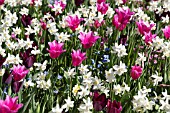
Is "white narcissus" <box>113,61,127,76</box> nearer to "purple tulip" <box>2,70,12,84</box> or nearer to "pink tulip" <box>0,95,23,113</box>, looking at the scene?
"purple tulip" <box>2,70,12,84</box>

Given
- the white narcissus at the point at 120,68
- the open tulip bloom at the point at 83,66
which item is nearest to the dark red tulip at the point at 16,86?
the open tulip bloom at the point at 83,66

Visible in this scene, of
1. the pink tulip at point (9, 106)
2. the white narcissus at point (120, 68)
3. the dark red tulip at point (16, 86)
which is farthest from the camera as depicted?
the white narcissus at point (120, 68)

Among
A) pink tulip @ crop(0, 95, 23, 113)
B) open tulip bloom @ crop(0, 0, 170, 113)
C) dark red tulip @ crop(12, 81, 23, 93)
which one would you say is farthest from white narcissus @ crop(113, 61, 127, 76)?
pink tulip @ crop(0, 95, 23, 113)

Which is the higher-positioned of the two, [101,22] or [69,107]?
[101,22]

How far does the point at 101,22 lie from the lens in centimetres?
455

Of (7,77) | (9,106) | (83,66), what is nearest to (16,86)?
(7,77)

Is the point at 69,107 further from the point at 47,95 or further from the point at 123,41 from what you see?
the point at 123,41

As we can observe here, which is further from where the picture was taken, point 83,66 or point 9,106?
point 83,66

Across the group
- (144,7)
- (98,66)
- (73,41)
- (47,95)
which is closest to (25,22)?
(73,41)

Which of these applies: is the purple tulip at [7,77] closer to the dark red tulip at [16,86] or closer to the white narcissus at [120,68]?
the dark red tulip at [16,86]

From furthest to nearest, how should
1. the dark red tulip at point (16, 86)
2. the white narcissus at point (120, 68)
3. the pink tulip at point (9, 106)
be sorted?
the white narcissus at point (120, 68)
the dark red tulip at point (16, 86)
the pink tulip at point (9, 106)

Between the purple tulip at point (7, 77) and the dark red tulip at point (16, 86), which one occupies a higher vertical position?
the purple tulip at point (7, 77)

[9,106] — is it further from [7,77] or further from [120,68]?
[120,68]

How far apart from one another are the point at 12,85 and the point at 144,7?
365 centimetres
